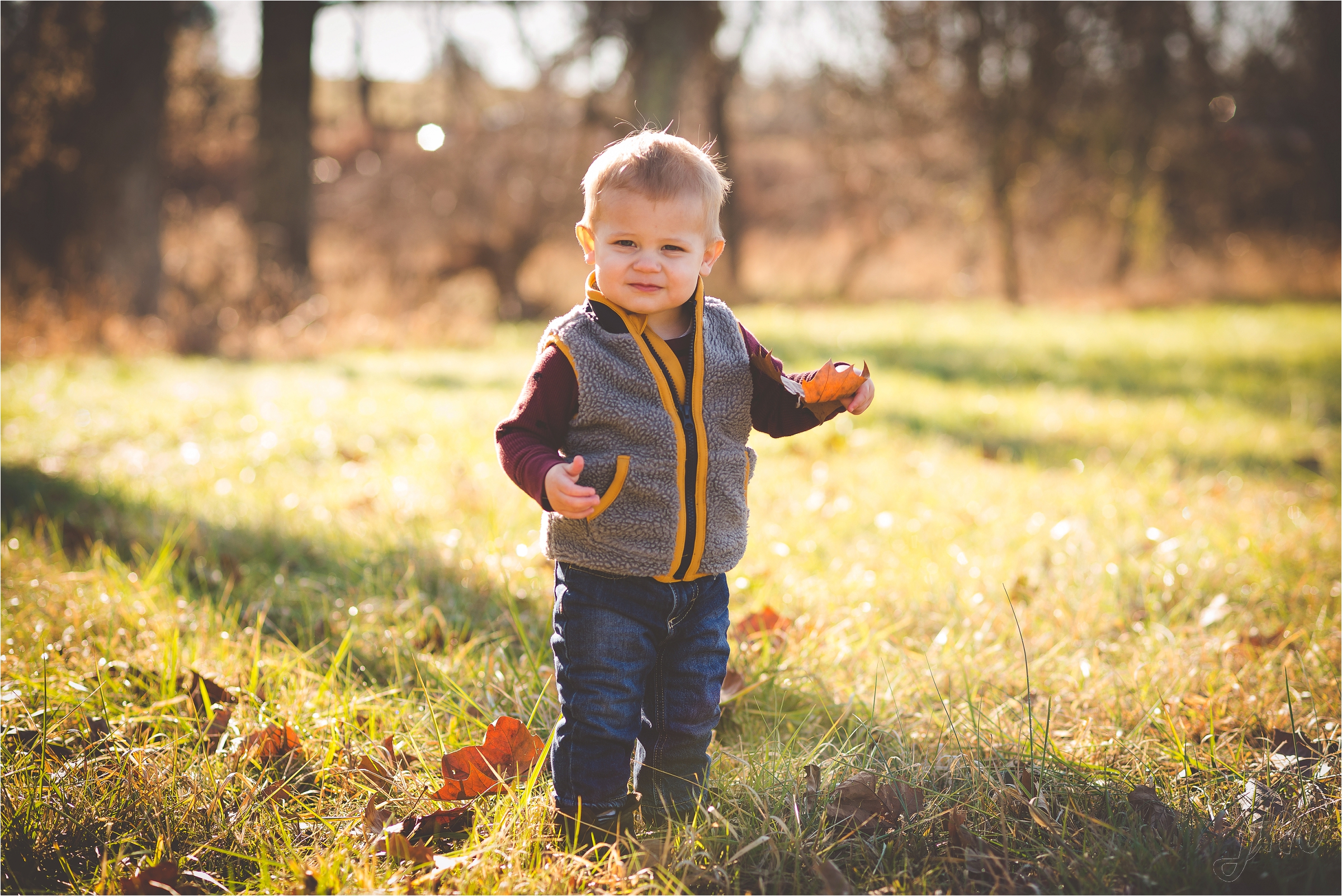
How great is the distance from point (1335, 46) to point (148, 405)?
19.1 metres

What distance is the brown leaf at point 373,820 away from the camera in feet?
5.61

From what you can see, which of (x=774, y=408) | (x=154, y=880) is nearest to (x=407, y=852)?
(x=154, y=880)

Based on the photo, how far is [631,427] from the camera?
1.74 meters

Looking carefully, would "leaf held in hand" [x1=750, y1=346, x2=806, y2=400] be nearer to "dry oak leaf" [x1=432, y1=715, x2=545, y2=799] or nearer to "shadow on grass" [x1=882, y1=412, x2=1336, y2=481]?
"dry oak leaf" [x1=432, y1=715, x2=545, y2=799]

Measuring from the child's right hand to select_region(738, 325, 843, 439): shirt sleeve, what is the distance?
49cm

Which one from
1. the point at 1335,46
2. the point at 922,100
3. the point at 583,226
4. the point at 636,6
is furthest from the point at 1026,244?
the point at 583,226

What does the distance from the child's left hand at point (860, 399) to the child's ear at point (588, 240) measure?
2.02 feet

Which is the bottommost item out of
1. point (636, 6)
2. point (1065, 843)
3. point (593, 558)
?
point (1065, 843)

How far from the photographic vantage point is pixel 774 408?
6.27 feet

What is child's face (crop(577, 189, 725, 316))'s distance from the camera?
1713 millimetres

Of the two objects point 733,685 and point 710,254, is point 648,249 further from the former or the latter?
point 733,685

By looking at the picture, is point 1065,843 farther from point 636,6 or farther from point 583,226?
point 636,6

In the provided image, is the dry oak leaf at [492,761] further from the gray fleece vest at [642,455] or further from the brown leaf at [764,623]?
the brown leaf at [764,623]

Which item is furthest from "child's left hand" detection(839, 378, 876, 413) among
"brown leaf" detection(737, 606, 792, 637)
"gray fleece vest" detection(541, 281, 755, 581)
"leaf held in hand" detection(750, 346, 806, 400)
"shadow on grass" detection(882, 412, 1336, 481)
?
"shadow on grass" detection(882, 412, 1336, 481)
